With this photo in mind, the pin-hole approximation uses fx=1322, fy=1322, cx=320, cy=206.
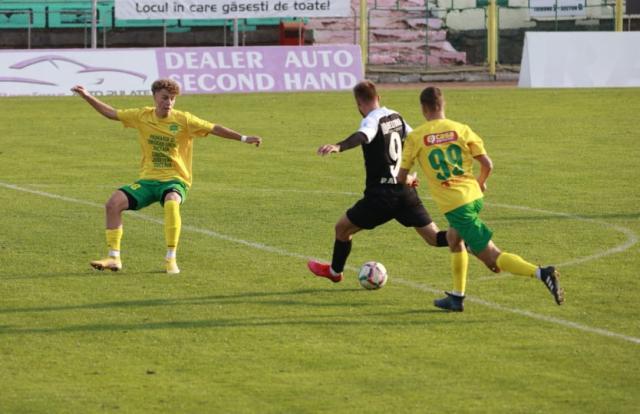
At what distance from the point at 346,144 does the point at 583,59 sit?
2344 centimetres

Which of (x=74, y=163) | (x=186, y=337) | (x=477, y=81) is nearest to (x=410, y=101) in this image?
(x=477, y=81)

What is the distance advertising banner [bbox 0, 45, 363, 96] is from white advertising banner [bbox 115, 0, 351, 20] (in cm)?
252

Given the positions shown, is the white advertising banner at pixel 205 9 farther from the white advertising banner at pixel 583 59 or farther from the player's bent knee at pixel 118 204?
the player's bent knee at pixel 118 204

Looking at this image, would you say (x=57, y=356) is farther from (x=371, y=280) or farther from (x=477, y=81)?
(x=477, y=81)

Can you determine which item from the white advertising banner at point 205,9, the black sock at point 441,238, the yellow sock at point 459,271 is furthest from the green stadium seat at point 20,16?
the yellow sock at point 459,271

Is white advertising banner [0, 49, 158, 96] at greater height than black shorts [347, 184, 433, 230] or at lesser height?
greater

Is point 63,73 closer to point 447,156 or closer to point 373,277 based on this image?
point 373,277

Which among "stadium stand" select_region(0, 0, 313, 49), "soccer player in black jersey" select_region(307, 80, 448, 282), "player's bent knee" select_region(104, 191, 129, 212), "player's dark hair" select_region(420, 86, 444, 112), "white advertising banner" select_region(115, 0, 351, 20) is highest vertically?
"white advertising banner" select_region(115, 0, 351, 20)

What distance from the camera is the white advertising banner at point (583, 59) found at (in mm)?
32844

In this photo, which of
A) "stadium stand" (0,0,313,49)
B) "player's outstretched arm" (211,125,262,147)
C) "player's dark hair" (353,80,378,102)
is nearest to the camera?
"player's dark hair" (353,80,378,102)

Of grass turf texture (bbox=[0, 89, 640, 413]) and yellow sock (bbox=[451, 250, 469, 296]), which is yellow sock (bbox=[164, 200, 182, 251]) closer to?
grass turf texture (bbox=[0, 89, 640, 413])

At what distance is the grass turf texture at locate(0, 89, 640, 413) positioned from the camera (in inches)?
333

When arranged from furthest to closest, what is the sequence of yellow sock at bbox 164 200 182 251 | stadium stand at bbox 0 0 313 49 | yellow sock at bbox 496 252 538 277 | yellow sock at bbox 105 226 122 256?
stadium stand at bbox 0 0 313 49 < yellow sock at bbox 105 226 122 256 < yellow sock at bbox 164 200 182 251 < yellow sock at bbox 496 252 538 277

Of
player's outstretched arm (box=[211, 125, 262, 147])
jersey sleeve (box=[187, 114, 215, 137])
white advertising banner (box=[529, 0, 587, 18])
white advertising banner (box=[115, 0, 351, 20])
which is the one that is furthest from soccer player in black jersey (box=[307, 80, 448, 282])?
white advertising banner (box=[529, 0, 587, 18])
